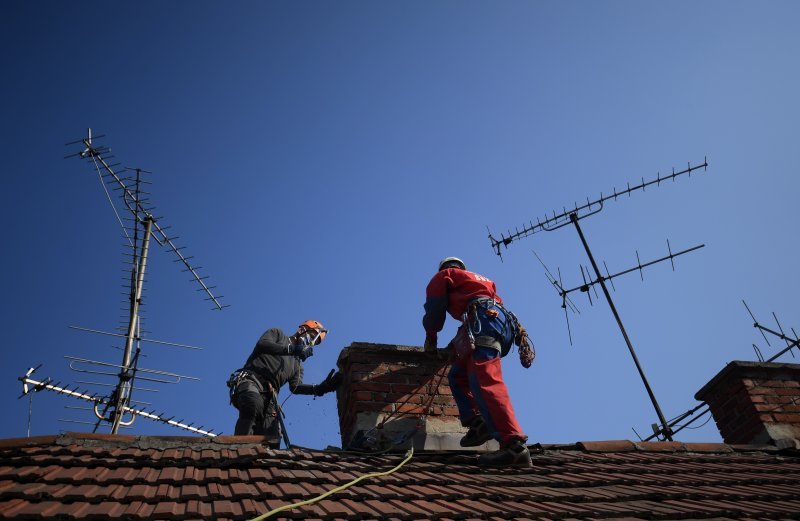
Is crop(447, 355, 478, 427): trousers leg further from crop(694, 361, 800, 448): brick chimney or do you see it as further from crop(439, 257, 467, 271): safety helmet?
crop(694, 361, 800, 448): brick chimney

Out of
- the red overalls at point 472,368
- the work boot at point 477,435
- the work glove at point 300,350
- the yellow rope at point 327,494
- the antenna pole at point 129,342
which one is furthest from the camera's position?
the antenna pole at point 129,342

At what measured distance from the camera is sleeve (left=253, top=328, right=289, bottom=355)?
223 inches

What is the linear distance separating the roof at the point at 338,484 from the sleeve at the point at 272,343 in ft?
6.31

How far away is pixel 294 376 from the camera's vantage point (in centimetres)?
589

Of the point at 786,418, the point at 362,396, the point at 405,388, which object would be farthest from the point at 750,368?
the point at 362,396

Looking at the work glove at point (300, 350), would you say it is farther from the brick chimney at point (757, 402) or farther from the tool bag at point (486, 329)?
the brick chimney at point (757, 402)

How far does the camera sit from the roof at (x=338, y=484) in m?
Answer: 2.47

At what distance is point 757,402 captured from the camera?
18.0ft

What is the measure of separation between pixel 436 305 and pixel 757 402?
10.2ft

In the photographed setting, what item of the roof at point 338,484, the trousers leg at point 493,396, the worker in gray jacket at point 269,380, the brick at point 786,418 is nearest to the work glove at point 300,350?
the worker in gray jacket at point 269,380

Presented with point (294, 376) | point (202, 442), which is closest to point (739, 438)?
point (294, 376)

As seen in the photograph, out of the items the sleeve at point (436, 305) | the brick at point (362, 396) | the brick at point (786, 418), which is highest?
the sleeve at point (436, 305)

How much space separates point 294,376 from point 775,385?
434cm

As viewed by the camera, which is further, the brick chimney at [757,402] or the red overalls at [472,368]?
the brick chimney at [757,402]
